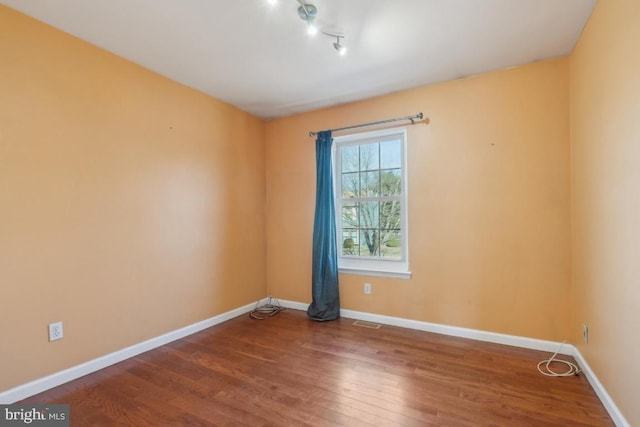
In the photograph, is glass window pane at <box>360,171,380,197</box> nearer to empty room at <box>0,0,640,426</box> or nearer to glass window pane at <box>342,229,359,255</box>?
empty room at <box>0,0,640,426</box>

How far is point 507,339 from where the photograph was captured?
2.69m

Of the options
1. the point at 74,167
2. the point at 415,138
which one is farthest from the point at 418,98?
the point at 74,167

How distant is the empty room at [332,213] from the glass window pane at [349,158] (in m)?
0.03

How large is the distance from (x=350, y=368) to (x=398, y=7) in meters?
2.59

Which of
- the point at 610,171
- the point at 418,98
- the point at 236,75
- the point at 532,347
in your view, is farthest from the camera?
the point at 418,98

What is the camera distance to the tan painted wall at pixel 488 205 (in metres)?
2.53

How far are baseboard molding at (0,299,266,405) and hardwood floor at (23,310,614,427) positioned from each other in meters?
0.05

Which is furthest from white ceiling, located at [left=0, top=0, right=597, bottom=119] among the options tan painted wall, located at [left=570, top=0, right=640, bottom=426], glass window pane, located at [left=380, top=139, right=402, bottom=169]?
Result: glass window pane, located at [left=380, top=139, right=402, bottom=169]

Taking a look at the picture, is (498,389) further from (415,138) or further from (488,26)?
(488,26)

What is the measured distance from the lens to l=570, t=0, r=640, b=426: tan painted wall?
1.49 m

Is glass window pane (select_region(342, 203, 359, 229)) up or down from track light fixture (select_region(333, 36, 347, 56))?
down

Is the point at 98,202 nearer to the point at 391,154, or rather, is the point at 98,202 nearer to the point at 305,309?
the point at 305,309

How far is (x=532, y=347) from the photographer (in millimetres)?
2594

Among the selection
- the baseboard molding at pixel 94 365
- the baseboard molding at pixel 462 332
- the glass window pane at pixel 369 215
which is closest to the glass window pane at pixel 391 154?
the glass window pane at pixel 369 215
